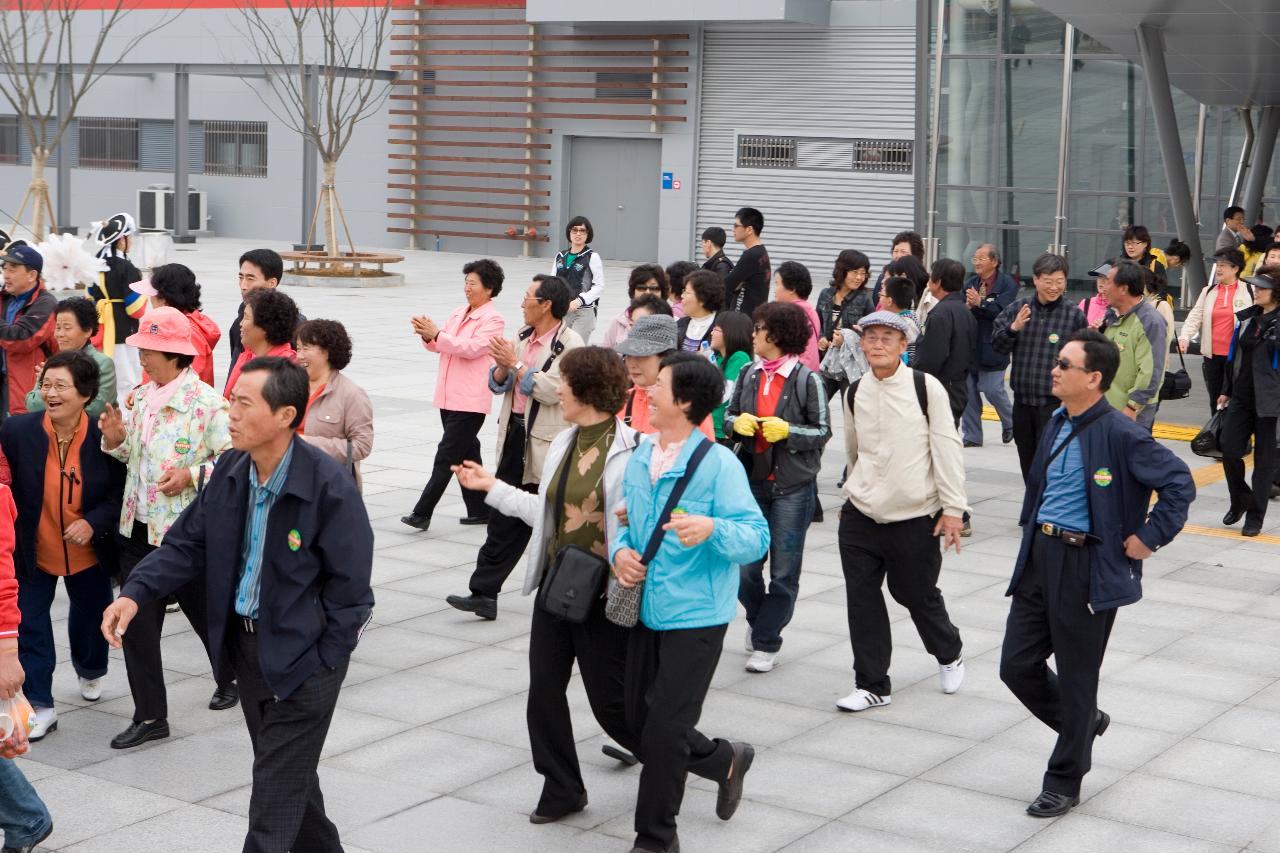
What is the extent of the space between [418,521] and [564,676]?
16.0ft

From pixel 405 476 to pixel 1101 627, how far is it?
7.14 metres

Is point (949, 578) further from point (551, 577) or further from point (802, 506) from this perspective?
point (551, 577)

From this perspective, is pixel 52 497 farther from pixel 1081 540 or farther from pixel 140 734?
pixel 1081 540

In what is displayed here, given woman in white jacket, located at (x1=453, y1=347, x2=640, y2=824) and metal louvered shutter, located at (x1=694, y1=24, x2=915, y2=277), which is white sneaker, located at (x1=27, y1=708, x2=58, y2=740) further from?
metal louvered shutter, located at (x1=694, y1=24, x2=915, y2=277)

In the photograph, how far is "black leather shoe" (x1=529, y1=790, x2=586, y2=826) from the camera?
547 centimetres

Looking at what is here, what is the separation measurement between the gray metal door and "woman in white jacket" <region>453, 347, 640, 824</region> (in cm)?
2882

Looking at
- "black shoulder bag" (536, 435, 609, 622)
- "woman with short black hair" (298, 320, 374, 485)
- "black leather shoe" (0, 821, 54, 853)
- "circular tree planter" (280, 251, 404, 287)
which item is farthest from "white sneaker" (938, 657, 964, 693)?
"circular tree planter" (280, 251, 404, 287)

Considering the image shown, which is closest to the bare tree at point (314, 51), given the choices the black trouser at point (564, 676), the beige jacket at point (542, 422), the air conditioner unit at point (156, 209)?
the air conditioner unit at point (156, 209)

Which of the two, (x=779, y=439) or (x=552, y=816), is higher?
(x=779, y=439)

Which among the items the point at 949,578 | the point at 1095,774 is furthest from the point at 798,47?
the point at 1095,774

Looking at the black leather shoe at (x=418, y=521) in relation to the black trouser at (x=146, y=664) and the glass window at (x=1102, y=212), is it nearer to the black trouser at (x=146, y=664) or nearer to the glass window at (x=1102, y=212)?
the black trouser at (x=146, y=664)

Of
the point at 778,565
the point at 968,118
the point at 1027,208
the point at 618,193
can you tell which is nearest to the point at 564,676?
the point at 778,565

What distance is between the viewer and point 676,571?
5043 mm

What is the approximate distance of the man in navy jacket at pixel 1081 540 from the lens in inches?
217
